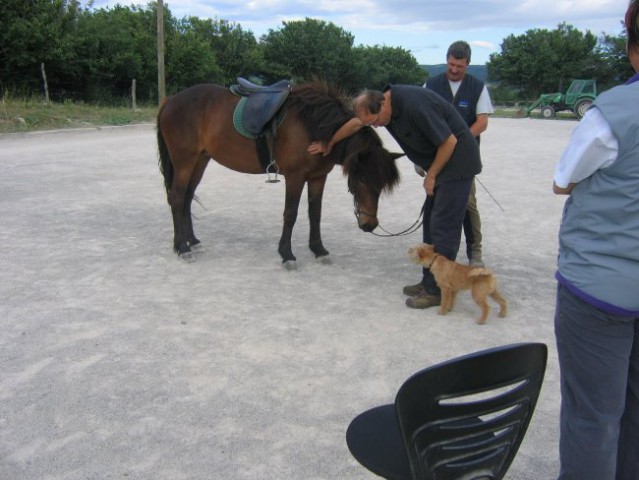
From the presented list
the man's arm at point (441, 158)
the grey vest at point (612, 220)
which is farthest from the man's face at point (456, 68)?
the grey vest at point (612, 220)

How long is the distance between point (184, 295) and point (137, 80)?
96.1 ft

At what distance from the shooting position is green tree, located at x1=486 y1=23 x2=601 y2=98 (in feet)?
156

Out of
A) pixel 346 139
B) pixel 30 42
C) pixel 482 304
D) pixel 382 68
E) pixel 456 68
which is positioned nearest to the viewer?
pixel 482 304

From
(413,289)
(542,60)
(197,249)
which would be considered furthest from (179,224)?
(542,60)

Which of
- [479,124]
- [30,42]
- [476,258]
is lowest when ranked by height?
[476,258]

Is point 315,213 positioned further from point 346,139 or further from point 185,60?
point 185,60

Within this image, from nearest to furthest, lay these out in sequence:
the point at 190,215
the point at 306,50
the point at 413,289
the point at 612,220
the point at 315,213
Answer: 1. the point at 612,220
2. the point at 413,289
3. the point at 315,213
4. the point at 190,215
5. the point at 306,50

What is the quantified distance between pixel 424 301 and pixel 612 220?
2.57 meters

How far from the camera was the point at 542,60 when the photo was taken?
47688mm

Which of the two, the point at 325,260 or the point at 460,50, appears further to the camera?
the point at 325,260

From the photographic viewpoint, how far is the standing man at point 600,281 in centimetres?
153

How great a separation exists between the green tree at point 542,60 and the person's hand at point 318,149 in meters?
47.1

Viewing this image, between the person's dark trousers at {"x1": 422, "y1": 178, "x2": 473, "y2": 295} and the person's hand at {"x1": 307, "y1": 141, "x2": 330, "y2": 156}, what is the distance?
112 centimetres

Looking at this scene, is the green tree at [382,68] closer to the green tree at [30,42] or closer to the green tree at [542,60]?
the green tree at [542,60]
